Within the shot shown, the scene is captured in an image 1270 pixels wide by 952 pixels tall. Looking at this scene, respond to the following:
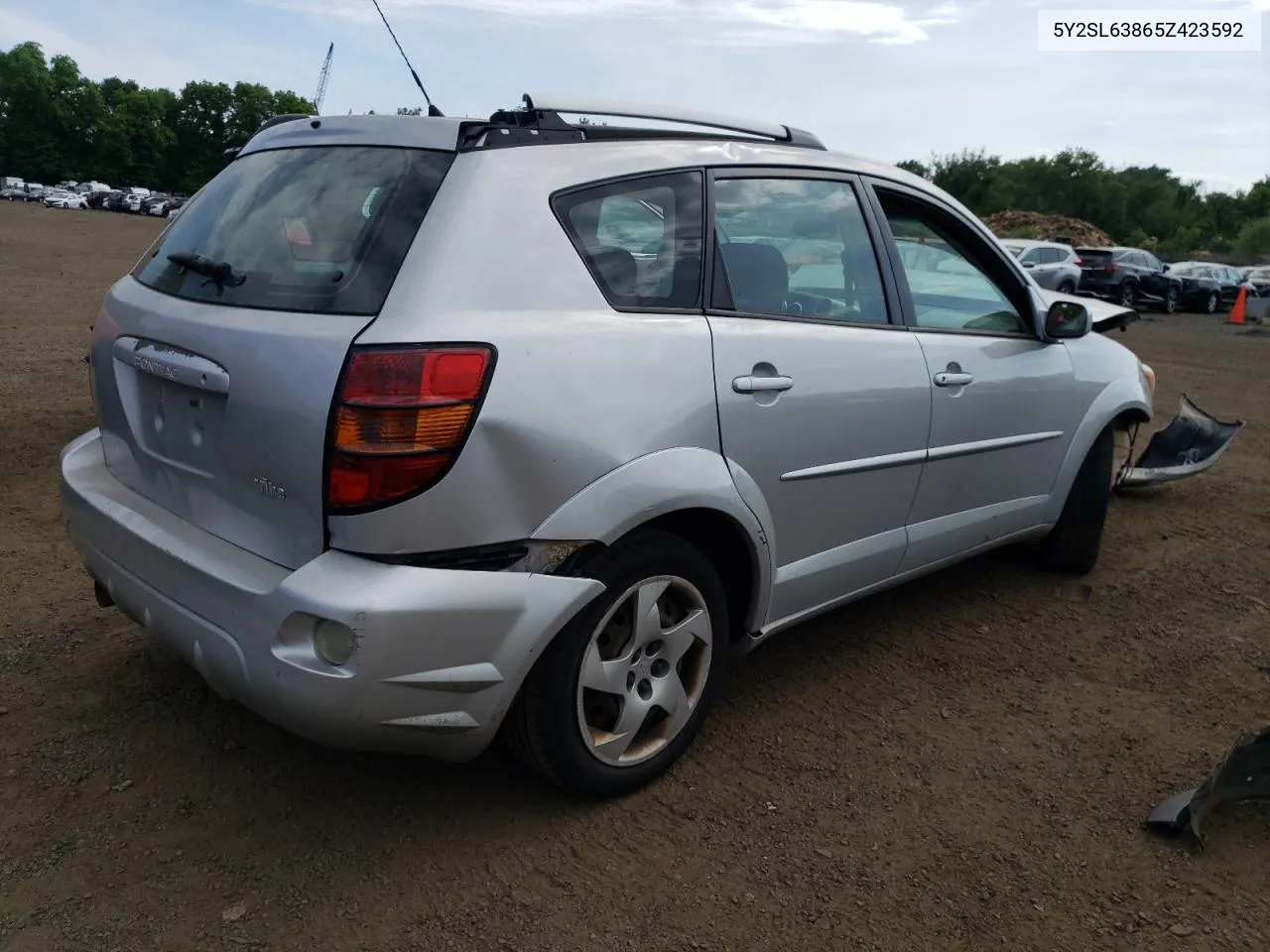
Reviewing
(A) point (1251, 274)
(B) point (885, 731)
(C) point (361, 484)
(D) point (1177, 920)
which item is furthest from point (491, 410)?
(A) point (1251, 274)

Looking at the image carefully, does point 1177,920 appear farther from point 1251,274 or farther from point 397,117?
point 1251,274

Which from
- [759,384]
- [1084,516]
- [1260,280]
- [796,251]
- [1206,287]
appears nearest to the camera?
[759,384]

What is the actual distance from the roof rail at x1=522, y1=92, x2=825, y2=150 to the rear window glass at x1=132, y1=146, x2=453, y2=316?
1.34 feet

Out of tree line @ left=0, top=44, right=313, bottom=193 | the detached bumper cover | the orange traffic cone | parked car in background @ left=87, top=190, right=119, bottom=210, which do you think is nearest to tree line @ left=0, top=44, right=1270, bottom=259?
tree line @ left=0, top=44, right=313, bottom=193

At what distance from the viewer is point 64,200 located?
6631 cm

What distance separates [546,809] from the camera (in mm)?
2797

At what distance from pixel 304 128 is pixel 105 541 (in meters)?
1.26

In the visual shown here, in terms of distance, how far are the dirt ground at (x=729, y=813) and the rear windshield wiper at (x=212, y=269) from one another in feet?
4.42

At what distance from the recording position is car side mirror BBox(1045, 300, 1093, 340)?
4.01 meters

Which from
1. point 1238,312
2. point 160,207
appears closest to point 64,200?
point 160,207

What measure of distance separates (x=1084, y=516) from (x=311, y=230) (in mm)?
3536

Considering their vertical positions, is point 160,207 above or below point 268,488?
above

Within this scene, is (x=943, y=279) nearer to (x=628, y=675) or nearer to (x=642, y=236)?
(x=642, y=236)

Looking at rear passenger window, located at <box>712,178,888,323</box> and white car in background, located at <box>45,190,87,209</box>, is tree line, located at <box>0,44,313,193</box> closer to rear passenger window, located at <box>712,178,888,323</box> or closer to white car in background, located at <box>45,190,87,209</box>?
white car in background, located at <box>45,190,87,209</box>
